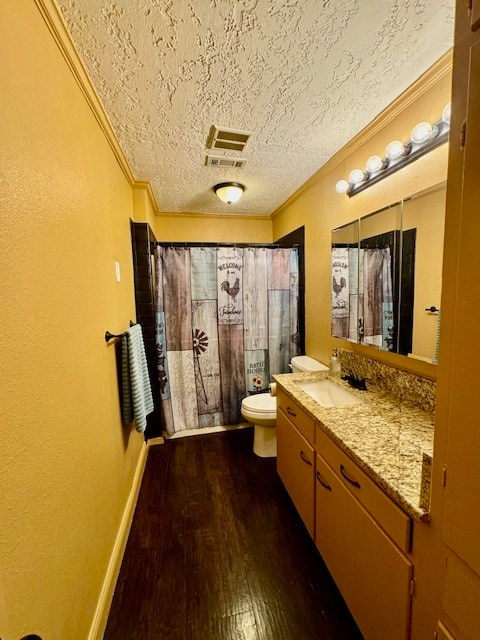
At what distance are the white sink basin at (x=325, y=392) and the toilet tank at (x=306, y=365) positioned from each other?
1.17ft

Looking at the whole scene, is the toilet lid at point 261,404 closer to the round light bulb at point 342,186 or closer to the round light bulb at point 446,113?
the round light bulb at point 342,186

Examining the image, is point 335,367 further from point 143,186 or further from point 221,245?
point 143,186

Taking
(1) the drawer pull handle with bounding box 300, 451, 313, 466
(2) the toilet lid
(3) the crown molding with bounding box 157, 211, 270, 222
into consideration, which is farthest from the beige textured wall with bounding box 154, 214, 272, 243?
(1) the drawer pull handle with bounding box 300, 451, 313, 466

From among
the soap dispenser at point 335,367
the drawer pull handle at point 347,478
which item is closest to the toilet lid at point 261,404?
the soap dispenser at point 335,367

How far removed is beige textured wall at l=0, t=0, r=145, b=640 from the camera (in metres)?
0.65

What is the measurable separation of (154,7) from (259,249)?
6.01 feet

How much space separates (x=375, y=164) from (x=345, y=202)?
1.21 ft

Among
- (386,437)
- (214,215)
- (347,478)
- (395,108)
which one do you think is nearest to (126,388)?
(347,478)

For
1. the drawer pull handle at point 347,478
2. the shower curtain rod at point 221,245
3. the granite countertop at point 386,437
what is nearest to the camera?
the granite countertop at point 386,437

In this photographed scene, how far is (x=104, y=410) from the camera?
4.29 ft

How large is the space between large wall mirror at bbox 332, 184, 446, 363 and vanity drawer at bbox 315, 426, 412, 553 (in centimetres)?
65

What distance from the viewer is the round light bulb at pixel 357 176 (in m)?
1.66

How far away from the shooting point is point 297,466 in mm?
1571

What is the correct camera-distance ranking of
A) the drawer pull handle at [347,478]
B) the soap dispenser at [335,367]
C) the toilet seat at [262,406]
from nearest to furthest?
1. the drawer pull handle at [347,478]
2. the soap dispenser at [335,367]
3. the toilet seat at [262,406]
